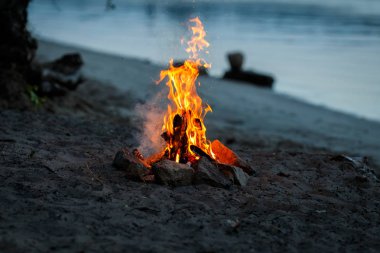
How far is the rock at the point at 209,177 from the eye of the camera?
688 centimetres

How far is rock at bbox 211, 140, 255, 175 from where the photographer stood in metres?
7.59

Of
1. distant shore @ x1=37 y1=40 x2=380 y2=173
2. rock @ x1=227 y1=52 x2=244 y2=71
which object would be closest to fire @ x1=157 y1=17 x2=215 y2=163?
distant shore @ x1=37 y1=40 x2=380 y2=173

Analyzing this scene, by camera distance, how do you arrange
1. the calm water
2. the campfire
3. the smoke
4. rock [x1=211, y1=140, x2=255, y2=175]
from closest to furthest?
the campfire → rock [x1=211, y1=140, x2=255, y2=175] → the smoke → the calm water

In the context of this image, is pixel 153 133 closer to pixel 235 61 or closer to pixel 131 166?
pixel 131 166

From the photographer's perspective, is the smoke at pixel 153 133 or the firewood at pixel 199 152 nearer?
the firewood at pixel 199 152

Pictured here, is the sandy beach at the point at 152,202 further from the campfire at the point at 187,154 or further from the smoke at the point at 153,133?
the smoke at the point at 153,133

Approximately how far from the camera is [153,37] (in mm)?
35656

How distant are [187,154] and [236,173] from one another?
2.54 ft

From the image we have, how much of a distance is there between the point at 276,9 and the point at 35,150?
48325 mm

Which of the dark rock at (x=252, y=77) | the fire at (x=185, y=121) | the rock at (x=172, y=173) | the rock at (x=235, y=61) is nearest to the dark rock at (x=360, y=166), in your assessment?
the fire at (x=185, y=121)

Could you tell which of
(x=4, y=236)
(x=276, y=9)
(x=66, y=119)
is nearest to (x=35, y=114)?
(x=66, y=119)

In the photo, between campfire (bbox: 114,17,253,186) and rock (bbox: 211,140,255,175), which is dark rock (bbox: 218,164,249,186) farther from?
rock (bbox: 211,140,255,175)

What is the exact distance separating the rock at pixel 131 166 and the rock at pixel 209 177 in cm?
66

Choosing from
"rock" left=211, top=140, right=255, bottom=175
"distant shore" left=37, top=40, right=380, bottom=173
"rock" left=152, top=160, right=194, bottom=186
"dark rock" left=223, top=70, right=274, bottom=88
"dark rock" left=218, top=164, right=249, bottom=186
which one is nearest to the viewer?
"rock" left=152, top=160, right=194, bottom=186
